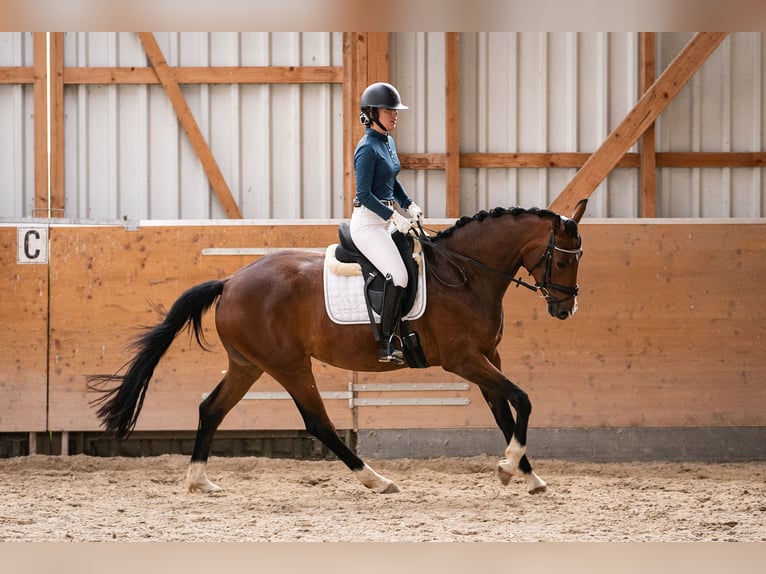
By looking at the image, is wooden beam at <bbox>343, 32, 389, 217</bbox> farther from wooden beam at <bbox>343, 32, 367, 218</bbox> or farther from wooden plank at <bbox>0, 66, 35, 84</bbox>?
wooden plank at <bbox>0, 66, 35, 84</bbox>

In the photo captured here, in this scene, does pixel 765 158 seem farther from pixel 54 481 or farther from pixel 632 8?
pixel 632 8

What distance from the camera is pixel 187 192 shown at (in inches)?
294

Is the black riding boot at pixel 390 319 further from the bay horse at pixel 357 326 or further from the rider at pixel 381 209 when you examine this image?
the bay horse at pixel 357 326

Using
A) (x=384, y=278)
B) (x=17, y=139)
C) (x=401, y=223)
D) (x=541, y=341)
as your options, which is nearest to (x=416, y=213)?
(x=401, y=223)

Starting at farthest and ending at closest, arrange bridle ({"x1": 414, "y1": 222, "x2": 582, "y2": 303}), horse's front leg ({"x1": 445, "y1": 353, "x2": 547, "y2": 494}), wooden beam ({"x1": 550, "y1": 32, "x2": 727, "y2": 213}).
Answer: wooden beam ({"x1": 550, "y1": 32, "x2": 727, "y2": 213}) < bridle ({"x1": 414, "y1": 222, "x2": 582, "y2": 303}) < horse's front leg ({"x1": 445, "y1": 353, "x2": 547, "y2": 494})

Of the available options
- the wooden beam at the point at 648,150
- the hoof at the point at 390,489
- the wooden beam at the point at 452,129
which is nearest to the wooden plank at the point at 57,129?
the wooden beam at the point at 452,129

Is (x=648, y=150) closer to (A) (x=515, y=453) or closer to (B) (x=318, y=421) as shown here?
(A) (x=515, y=453)

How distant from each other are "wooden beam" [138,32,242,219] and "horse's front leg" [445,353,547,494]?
3.16m

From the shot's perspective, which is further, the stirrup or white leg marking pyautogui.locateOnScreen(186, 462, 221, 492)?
white leg marking pyautogui.locateOnScreen(186, 462, 221, 492)

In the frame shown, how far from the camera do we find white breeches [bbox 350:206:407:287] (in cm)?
484

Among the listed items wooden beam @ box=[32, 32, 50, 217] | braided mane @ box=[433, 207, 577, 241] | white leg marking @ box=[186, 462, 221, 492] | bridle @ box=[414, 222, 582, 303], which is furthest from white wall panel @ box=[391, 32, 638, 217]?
white leg marking @ box=[186, 462, 221, 492]

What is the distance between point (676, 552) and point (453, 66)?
276 inches

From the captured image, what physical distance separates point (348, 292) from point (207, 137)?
9.79ft

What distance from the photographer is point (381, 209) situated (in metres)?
4.78
